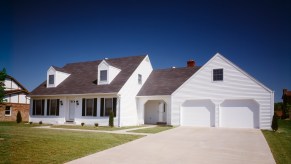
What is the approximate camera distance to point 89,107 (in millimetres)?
25297

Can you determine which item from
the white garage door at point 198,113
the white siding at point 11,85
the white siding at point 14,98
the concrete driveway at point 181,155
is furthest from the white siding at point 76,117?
the concrete driveway at point 181,155

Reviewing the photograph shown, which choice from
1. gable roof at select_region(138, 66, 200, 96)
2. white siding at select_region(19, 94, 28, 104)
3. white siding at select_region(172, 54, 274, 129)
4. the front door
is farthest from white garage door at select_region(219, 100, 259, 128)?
white siding at select_region(19, 94, 28, 104)

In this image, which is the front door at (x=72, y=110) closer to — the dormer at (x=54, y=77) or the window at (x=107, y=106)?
the dormer at (x=54, y=77)

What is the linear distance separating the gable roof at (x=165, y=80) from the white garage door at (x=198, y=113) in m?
2.20

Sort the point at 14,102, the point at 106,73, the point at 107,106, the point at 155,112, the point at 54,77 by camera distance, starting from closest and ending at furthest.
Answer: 1. the point at 107,106
2. the point at 106,73
3. the point at 155,112
4. the point at 54,77
5. the point at 14,102

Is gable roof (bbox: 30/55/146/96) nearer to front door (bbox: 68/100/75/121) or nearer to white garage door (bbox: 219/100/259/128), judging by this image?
front door (bbox: 68/100/75/121)

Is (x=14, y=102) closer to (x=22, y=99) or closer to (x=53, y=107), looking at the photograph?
(x=22, y=99)

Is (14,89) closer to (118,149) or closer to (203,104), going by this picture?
(203,104)

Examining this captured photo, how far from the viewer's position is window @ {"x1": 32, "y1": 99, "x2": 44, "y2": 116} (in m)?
28.0

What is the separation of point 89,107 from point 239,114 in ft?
46.1

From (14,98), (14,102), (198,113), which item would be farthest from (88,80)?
(14,102)

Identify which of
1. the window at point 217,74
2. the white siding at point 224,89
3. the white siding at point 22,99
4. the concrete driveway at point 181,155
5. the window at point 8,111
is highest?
the window at point 217,74

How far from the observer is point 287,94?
50375mm

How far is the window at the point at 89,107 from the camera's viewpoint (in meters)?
24.9
